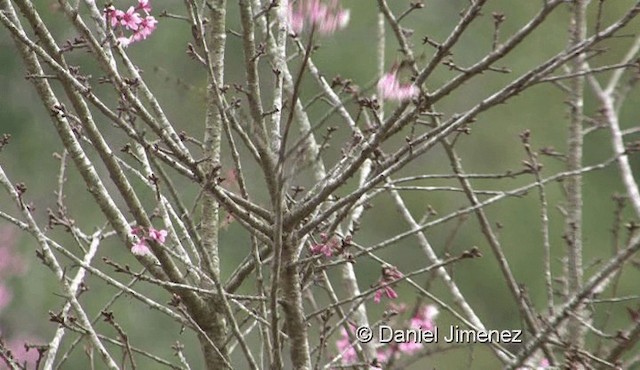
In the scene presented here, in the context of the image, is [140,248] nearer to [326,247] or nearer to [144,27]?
[326,247]

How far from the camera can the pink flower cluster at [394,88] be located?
1.97 m

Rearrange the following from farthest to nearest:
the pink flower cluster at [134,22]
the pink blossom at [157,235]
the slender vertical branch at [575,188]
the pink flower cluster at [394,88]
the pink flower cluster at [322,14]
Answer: the slender vertical branch at [575,188] < the pink flower cluster at [134,22] < the pink blossom at [157,235] < the pink flower cluster at [394,88] < the pink flower cluster at [322,14]

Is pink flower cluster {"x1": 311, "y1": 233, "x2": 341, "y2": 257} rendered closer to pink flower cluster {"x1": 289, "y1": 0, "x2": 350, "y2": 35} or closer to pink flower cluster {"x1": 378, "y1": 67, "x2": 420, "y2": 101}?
pink flower cluster {"x1": 378, "y1": 67, "x2": 420, "y2": 101}

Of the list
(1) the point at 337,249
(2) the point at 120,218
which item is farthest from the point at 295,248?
(2) the point at 120,218

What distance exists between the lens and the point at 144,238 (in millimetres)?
2455

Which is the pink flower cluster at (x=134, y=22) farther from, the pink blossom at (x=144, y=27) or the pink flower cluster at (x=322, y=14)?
the pink flower cluster at (x=322, y=14)

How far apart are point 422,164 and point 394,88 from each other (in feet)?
18.9

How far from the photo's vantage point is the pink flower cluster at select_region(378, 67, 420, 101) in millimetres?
1966

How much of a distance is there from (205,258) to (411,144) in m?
0.47

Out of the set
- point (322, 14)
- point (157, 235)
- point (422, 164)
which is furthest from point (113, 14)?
point (422, 164)

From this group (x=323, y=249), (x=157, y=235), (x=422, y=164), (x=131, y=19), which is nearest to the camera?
(x=323, y=249)

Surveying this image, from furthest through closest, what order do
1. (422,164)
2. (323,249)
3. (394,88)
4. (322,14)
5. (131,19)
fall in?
(422,164) < (131,19) < (323,249) < (394,88) < (322,14)

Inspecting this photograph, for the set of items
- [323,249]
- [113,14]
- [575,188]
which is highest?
[113,14]

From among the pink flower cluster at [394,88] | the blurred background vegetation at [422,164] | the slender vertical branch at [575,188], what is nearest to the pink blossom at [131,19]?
the pink flower cluster at [394,88]
